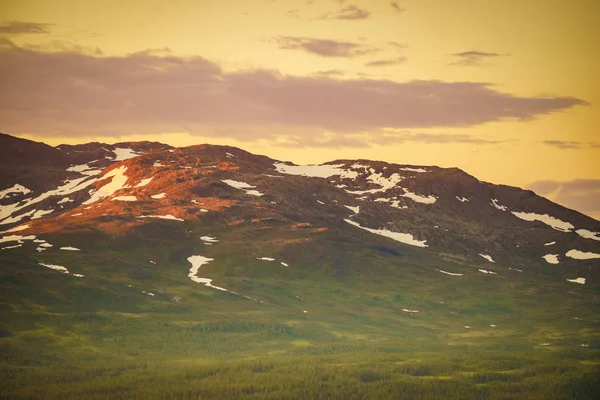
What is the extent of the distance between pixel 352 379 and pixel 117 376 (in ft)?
127

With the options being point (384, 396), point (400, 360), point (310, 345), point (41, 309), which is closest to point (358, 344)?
point (310, 345)

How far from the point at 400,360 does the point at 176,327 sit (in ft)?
178

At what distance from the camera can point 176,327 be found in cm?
19400

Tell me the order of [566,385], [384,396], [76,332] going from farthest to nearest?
[76,332]
[566,385]
[384,396]

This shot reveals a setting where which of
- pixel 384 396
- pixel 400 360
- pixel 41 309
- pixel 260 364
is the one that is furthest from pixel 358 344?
pixel 41 309

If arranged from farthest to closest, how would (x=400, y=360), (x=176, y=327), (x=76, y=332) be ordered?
(x=176, y=327)
(x=76, y=332)
(x=400, y=360)

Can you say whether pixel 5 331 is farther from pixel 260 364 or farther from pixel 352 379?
pixel 352 379

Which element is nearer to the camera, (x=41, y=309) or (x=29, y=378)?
(x=29, y=378)

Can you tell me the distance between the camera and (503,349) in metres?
199

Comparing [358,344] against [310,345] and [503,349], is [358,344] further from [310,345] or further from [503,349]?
[503,349]

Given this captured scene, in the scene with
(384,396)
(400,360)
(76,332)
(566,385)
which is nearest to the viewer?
(384,396)

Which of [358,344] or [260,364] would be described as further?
[358,344]

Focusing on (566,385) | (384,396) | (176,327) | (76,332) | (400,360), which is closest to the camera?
(384,396)

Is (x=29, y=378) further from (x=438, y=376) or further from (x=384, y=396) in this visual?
(x=438, y=376)
